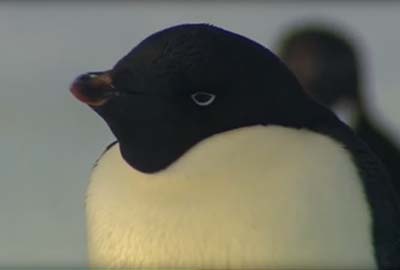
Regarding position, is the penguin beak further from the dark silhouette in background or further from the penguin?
the dark silhouette in background

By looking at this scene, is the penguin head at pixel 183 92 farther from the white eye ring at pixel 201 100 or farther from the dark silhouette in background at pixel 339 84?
the dark silhouette in background at pixel 339 84

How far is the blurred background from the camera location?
2.96 feet

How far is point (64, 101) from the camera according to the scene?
94cm

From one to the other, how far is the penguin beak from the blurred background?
0.05 ft

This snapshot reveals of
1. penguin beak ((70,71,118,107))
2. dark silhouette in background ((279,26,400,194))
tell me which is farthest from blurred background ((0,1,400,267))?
dark silhouette in background ((279,26,400,194))

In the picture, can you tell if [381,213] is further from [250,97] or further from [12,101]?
[12,101]

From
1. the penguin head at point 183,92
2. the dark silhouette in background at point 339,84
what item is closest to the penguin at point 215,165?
the penguin head at point 183,92

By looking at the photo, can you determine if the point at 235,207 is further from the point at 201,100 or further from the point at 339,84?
the point at 339,84

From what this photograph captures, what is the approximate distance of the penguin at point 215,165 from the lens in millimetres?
914

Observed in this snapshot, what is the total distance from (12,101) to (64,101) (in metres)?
0.04

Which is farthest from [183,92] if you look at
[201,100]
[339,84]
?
[339,84]

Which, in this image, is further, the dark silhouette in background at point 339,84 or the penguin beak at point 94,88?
the dark silhouette in background at point 339,84

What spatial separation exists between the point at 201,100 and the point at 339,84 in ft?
2.00

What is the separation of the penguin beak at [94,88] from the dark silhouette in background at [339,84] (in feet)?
1.02
